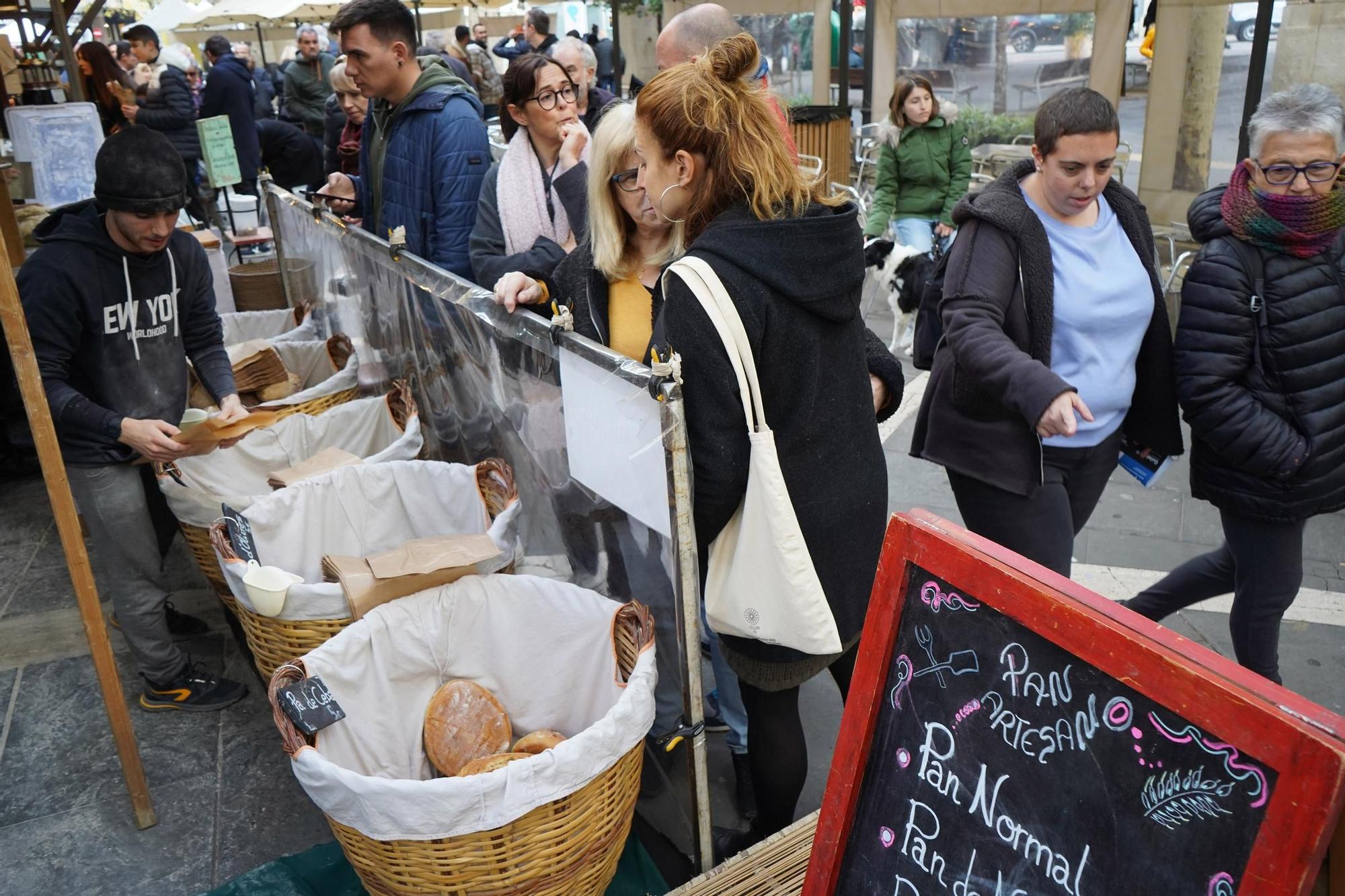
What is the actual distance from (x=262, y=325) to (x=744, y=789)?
3308 millimetres

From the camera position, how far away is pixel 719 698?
2.75 meters

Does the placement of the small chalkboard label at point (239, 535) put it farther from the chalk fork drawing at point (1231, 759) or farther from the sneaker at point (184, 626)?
the chalk fork drawing at point (1231, 759)

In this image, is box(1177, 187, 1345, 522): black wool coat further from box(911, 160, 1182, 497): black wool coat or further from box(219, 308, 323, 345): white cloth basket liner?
box(219, 308, 323, 345): white cloth basket liner

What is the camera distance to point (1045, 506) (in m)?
2.53

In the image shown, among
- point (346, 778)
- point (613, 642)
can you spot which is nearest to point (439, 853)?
point (346, 778)

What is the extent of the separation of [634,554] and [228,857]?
133cm

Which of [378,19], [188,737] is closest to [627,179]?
[378,19]

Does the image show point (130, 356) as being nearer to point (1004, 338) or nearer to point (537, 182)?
point (537, 182)

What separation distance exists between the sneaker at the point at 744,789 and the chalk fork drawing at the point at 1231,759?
5.64 feet

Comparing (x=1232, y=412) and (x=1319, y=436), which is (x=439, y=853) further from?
(x=1319, y=436)

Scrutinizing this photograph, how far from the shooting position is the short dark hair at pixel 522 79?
10.2 ft

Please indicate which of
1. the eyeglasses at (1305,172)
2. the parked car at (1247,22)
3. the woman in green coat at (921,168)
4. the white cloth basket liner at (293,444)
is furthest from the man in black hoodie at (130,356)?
the parked car at (1247,22)

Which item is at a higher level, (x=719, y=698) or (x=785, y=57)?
(x=785, y=57)

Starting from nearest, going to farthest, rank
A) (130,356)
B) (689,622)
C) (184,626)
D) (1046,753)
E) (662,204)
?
A: (1046,753)
(662,204)
(689,622)
(130,356)
(184,626)
